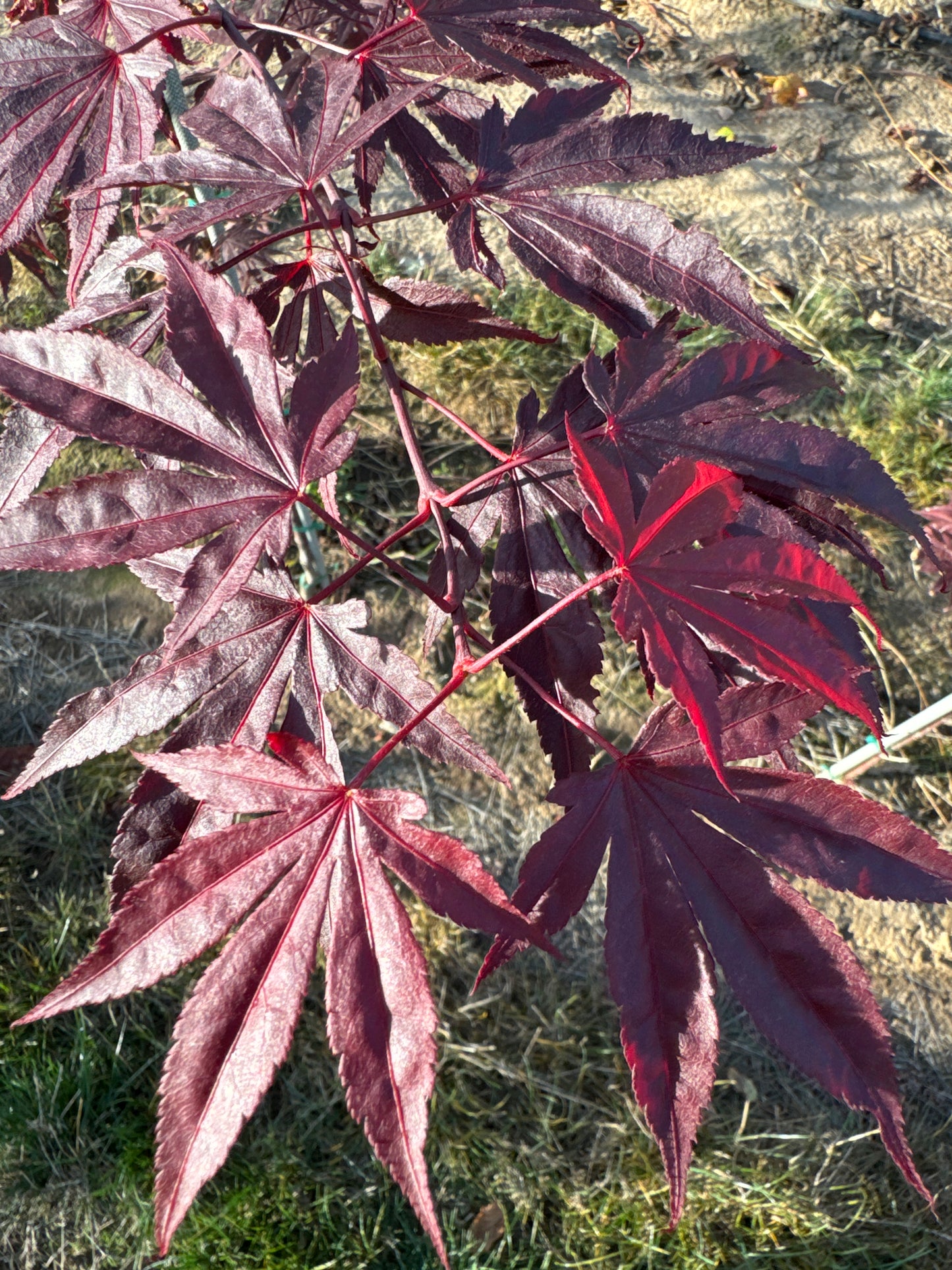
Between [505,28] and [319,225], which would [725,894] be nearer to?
[319,225]

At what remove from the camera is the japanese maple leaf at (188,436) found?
769 millimetres

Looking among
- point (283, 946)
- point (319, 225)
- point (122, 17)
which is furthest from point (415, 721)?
point (122, 17)

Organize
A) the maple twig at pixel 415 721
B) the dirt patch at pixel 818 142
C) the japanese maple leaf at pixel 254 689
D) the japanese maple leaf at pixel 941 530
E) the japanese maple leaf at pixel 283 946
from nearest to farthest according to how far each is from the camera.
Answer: the japanese maple leaf at pixel 283 946, the maple twig at pixel 415 721, the japanese maple leaf at pixel 254 689, the japanese maple leaf at pixel 941 530, the dirt patch at pixel 818 142

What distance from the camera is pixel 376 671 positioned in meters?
0.96

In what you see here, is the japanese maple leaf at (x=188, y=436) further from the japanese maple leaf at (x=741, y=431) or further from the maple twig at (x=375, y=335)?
the japanese maple leaf at (x=741, y=431)

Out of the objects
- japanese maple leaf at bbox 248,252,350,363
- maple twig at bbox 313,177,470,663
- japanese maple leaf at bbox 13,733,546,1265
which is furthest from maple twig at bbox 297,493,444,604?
japanese maple leaf at bbox 248,252,350,363

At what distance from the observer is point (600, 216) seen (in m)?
0.98

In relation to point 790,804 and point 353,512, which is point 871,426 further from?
point 790,804

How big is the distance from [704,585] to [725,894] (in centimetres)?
28

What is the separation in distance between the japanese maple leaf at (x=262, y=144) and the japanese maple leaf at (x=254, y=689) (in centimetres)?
38

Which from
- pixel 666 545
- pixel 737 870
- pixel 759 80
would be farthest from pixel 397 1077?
pixel 759 80

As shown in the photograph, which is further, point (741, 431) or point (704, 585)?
point (741, 431)

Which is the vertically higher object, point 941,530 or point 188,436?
point 188,436

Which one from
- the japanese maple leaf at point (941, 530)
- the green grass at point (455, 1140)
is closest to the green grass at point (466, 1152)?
the green grass at point (455, 1140)
